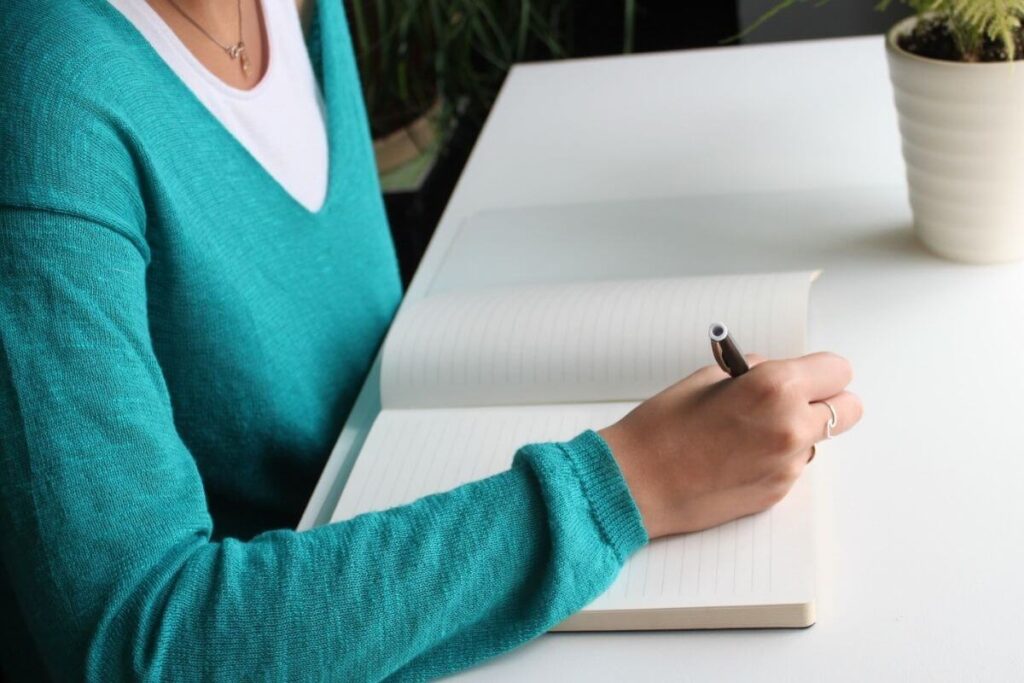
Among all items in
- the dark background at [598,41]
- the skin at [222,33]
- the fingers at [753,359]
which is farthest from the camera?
the dark background at [598,41]

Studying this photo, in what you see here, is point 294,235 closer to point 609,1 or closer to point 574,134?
point 574,134

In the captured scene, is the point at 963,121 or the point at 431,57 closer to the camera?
the point at 963,121

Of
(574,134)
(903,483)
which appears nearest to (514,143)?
(574,134)

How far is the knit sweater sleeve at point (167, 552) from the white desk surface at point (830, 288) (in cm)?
4

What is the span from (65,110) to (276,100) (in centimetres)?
30

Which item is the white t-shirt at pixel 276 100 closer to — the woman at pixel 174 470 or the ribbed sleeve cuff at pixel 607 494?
the woman at pixel 174 470

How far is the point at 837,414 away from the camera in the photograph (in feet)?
2.38

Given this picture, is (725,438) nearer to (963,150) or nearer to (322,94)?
(963,150)

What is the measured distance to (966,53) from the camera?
0.85m

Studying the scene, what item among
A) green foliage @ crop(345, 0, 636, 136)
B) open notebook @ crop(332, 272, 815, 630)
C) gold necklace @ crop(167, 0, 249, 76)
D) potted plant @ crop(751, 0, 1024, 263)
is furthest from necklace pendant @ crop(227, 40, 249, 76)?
green foliage @ crop(345, 0, 636, 136)

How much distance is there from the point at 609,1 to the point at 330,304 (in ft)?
5.02

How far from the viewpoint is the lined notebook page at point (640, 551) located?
2.12 ft

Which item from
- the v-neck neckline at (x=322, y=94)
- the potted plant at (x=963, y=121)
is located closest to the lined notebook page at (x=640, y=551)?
the v-neck neckline at (x=322, y=94)

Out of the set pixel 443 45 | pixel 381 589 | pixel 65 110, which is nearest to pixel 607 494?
pixel 381 589
